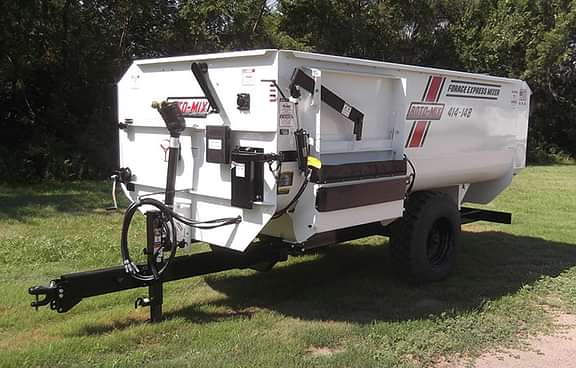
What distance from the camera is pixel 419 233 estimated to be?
6.11 meters

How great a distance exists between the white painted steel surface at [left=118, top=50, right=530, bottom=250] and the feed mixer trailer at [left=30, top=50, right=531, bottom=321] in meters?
0.01

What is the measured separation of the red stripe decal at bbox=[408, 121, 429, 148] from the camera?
232 inches

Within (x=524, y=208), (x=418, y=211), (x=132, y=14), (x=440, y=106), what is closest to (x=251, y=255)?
(x=418, y=211)

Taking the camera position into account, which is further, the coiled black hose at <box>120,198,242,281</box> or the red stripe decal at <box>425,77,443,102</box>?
the red stripe decal at <box>425,77,443,102</box>

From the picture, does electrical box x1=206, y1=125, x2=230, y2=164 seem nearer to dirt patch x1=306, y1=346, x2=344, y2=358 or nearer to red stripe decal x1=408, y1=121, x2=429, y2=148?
dirt patch x1=306, y1=346, x2=344, y2=358

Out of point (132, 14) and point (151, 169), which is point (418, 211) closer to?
point (151, 169)

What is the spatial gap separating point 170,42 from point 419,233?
1301 centimetres

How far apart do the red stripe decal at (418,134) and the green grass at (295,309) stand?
144 cm

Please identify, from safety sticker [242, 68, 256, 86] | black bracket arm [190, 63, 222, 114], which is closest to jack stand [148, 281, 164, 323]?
black bracket arm [190, 63, 222, 114]

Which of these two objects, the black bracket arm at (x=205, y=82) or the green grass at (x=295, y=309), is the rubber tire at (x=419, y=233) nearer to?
the green grass at (x=295, y=309)

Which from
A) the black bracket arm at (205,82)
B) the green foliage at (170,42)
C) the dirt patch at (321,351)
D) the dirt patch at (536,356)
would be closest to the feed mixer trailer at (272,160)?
the black bracket arm at (205,82)

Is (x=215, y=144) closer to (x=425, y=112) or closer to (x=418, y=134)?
(x=418, y=134)

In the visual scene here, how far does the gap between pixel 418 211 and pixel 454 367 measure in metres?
2.00

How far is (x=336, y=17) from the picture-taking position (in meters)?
22.3
